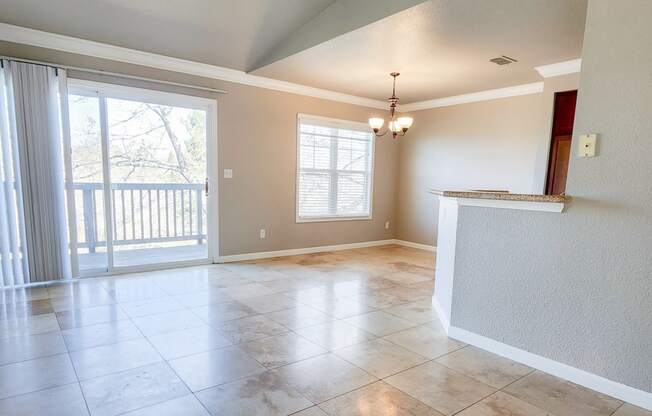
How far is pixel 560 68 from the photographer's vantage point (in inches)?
149

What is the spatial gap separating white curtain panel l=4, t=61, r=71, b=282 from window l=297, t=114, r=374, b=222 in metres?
2.91

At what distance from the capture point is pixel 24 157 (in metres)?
3.39

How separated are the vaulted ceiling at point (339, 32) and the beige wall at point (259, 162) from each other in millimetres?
475

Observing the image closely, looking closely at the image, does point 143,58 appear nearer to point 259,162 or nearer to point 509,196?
point 259,162

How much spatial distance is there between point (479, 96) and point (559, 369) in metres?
4.13

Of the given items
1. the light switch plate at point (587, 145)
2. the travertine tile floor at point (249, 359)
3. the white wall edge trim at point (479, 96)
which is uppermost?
the white wall edge trim at point (479, 96)

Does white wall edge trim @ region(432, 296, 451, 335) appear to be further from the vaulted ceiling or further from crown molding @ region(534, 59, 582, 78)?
crown molding @ region(534, 59, 582, 78)

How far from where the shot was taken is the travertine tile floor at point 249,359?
5.96ft

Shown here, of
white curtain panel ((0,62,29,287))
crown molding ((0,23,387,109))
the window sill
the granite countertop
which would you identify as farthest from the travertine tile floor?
crown molding ((0,23,387,109))

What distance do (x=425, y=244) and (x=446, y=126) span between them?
2.00 metres

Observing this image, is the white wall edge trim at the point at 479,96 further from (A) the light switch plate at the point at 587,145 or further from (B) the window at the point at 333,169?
(A) the light switch plate at the point at 587,145

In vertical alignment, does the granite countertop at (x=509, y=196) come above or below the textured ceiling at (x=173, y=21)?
below

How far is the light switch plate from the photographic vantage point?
2002mm

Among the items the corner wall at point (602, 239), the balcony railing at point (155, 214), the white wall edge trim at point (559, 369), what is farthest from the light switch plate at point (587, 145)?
the balcony railing at point (155, 214)
